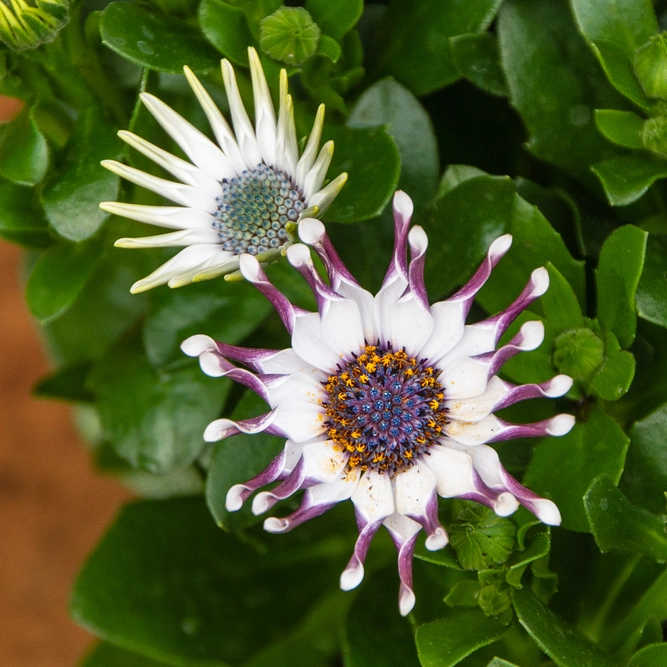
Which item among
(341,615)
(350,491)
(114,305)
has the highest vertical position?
(350,491)

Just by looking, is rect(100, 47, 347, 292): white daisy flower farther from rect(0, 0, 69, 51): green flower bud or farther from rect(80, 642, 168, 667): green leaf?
rect(80, 642, 168, 667): green leaf

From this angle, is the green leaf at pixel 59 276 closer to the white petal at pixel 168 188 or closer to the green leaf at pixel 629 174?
the white petal at pixel 168 188

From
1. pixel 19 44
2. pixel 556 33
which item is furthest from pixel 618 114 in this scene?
pixel 19 44

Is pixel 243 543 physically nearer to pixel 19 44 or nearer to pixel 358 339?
pixel 358 339

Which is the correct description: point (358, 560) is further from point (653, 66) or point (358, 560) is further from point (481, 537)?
point (653, 66)

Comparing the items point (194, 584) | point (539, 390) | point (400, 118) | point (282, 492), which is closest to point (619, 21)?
point (400, 118)

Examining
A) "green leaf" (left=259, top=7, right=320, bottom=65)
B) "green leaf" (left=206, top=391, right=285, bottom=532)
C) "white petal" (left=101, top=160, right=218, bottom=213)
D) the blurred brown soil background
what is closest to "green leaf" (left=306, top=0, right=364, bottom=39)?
"green leaf" (left=259, top=7, right=320, bottom=65)

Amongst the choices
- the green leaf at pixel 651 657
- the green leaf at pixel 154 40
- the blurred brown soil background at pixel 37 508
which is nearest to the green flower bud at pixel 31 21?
the green leaf at pixel 154 40
